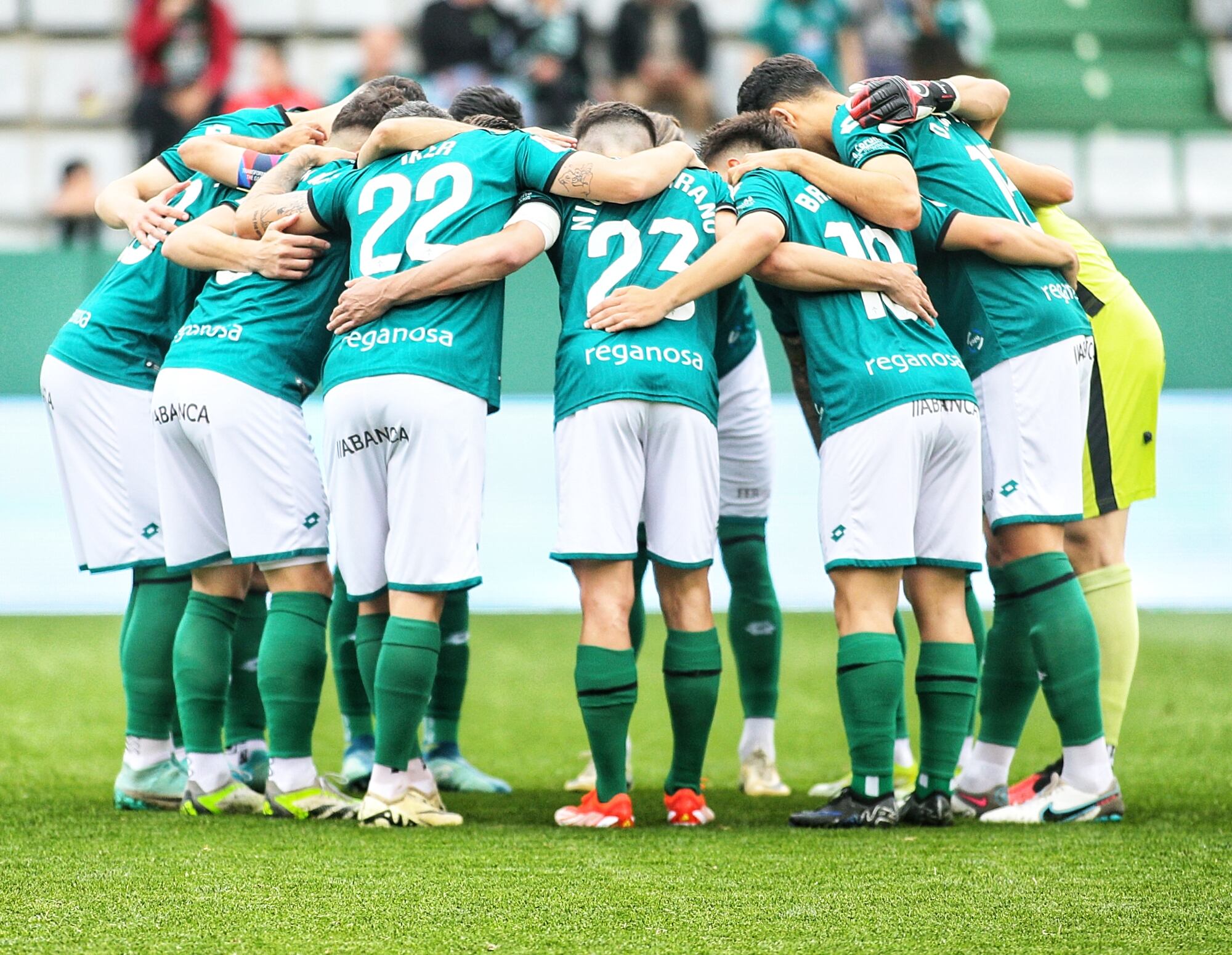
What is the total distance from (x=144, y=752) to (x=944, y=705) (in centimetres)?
232

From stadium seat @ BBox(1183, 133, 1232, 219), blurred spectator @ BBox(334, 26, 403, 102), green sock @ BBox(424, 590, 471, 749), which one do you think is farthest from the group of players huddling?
stadium seat @ BBox(1183, 133, 1232, 219)

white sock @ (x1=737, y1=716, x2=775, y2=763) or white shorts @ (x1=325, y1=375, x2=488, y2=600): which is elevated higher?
white shorts @ (x1=325, y1=375, x2=488, y2=600)

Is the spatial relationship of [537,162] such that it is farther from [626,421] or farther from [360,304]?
[626,421]

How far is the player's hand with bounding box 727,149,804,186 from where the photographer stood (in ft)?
13.5

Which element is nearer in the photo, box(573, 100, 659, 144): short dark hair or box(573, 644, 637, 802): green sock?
box(573, 644, 637, 802): green sock

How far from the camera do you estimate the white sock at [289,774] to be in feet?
13.4

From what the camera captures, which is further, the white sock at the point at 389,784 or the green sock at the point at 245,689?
the green sock at the point at 245,689

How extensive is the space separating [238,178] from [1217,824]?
11.0 feet

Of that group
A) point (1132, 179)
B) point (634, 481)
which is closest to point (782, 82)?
point (634, 481)

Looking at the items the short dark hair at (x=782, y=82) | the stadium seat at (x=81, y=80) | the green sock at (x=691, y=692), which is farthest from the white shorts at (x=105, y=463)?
the stadium seat at (x=81, y=80)

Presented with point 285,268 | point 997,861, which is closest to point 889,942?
point 997,861

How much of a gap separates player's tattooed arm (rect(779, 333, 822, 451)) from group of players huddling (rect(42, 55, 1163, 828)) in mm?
23

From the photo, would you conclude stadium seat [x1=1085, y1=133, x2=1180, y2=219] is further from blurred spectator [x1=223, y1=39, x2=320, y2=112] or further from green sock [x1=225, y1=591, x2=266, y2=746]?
green sock [x1=225, y1=591, x2=266, y2=746]

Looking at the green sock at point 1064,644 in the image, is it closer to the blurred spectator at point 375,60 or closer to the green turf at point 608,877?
the green turf at point 608,877
